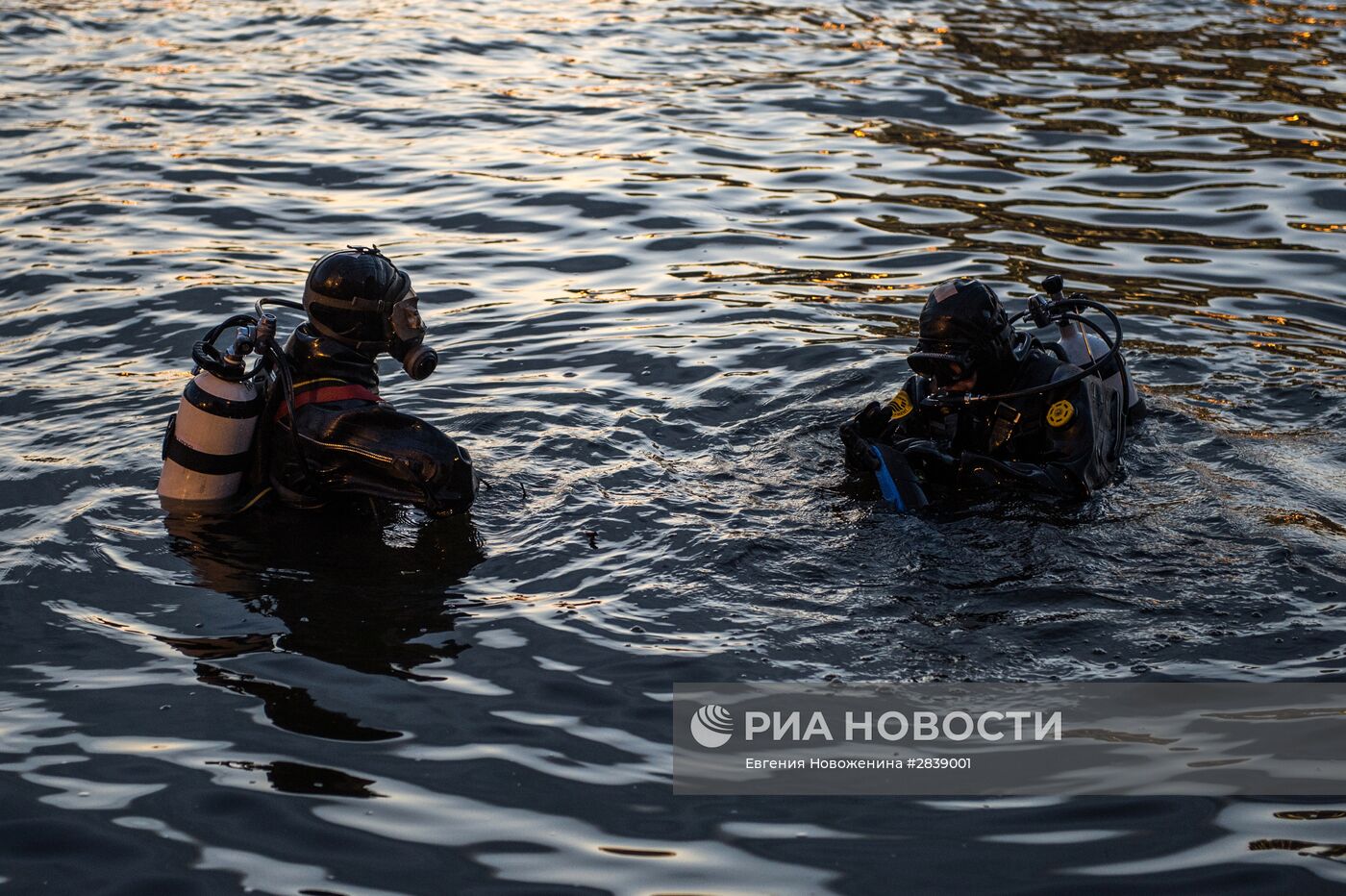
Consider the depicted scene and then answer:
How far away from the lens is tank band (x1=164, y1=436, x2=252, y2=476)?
597cm

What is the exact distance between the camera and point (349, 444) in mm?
5828

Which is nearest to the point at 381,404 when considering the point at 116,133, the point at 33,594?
the point at 33,594

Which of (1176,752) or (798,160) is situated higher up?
(798,160)

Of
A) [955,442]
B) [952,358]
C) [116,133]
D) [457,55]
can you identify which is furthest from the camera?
[457,55]

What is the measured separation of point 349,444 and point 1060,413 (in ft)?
10.5

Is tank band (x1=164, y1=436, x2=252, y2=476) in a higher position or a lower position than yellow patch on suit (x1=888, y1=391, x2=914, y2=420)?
higher

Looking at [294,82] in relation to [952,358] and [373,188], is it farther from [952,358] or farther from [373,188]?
[952,358]

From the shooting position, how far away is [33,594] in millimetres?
5664

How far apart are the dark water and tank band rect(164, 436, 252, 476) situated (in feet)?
1.03

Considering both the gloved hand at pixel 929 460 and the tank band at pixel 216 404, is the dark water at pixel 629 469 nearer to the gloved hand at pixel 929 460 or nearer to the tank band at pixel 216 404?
the gloved hand at pixel 929 460

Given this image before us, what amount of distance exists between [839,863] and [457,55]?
47.2 ft

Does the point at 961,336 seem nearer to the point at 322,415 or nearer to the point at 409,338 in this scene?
the point at 409,338

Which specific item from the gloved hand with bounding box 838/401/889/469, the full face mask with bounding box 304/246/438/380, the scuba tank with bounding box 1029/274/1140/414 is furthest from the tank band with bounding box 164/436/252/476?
the scuba tank with bounding box 1029/274/1140/414

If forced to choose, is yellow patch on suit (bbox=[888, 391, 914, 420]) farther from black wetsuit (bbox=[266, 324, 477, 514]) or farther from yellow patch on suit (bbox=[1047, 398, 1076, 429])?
black wetsuit (bbox=[266, 324, 477, 514])
